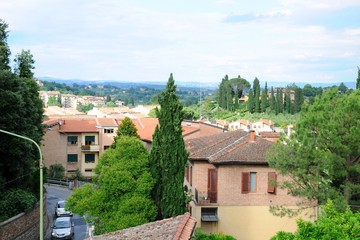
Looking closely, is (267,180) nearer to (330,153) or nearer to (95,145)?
(330,153)

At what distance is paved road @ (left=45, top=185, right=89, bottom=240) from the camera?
34.6 metres

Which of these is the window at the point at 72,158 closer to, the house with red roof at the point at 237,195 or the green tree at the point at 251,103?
the house with red roof at the point at 237,195

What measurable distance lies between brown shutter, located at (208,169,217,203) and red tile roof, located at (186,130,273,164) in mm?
939

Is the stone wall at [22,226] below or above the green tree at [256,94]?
below

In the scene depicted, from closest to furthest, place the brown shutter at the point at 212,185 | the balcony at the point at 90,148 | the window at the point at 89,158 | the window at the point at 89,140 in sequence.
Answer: the brown shutter at the point at 212,185 → the balcony at the point at 90,148 → the window at the point at 89,140 → the window at the point at 89,158

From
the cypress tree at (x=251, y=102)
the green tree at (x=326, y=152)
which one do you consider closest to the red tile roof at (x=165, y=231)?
the green tree at (x=326, y=152)

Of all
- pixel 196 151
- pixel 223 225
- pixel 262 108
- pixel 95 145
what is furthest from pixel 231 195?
pixel 262 108

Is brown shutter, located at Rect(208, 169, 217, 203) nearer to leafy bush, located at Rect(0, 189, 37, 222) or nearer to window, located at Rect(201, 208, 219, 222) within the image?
window, located at Rect(201, 208, 219, 222)

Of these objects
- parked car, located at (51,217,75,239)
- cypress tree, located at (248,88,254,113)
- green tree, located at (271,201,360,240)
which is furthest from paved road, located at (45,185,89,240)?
cypress tree, located at (248,88,254,113)

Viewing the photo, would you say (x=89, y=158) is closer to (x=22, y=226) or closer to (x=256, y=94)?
(x=22, y=226)

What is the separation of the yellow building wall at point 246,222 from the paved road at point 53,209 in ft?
30.3

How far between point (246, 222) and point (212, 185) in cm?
276

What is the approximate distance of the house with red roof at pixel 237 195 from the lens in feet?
95.8

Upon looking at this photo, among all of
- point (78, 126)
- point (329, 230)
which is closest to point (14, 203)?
point (329, 230)
